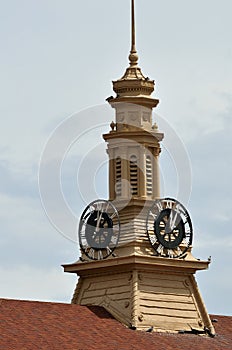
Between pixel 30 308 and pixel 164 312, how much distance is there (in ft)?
29.1

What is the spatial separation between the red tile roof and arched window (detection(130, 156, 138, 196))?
7933 mm

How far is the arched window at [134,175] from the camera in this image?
10144 centimetres

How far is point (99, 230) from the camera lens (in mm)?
99938

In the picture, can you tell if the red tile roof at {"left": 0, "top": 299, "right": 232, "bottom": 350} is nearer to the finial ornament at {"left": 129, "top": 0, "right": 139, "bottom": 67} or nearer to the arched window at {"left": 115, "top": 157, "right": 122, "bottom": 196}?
the arched window at {"left": 115, "top": 157, "right": 122, "bottom": 196}

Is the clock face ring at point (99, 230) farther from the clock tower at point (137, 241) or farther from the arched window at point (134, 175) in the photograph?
the arched window at point (134, 175)

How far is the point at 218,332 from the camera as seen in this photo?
3994 inches

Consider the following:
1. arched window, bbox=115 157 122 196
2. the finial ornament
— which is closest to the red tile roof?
arched window, bbox=115 157 122 196

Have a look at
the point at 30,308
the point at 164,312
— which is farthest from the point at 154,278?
the point at 30,308

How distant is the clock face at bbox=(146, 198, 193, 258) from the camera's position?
99250 mm

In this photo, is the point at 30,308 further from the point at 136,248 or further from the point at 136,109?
the point at 136,109

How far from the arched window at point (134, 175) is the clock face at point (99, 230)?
2.07m

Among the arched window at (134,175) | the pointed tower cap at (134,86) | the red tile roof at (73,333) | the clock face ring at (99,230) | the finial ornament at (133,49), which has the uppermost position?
the finial ornament at (133,49)

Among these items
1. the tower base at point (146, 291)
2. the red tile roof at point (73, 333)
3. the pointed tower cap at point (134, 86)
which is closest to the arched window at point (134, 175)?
the pointed tower cap at point (134, 86)

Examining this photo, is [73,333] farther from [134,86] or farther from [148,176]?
[134,86]
